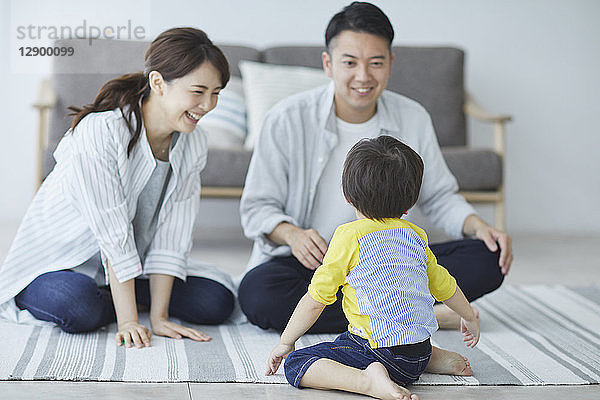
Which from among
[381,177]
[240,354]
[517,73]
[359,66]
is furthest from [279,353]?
[517,73]

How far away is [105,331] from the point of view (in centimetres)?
192

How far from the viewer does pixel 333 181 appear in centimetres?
209

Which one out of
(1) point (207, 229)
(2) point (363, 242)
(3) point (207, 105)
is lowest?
(1) point (207, 229)

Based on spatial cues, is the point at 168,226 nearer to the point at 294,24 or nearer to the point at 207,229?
the point at 207,229

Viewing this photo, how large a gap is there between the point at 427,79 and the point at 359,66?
170 centimetres

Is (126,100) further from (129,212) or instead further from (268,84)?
(268,84)

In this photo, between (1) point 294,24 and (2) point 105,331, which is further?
(1) point 294,24

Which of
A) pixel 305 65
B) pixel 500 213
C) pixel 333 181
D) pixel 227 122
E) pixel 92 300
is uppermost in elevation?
pixel 305 65

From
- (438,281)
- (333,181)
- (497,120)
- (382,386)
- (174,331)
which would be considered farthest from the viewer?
(497,120)

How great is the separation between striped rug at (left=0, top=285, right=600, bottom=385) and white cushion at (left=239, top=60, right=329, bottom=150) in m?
1.47

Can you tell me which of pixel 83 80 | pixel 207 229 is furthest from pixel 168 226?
pixel 207 229

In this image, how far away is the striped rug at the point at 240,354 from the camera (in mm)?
1595

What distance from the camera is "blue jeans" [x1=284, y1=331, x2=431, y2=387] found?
Result: 4.87ft

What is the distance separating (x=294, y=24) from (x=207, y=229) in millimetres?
1091
